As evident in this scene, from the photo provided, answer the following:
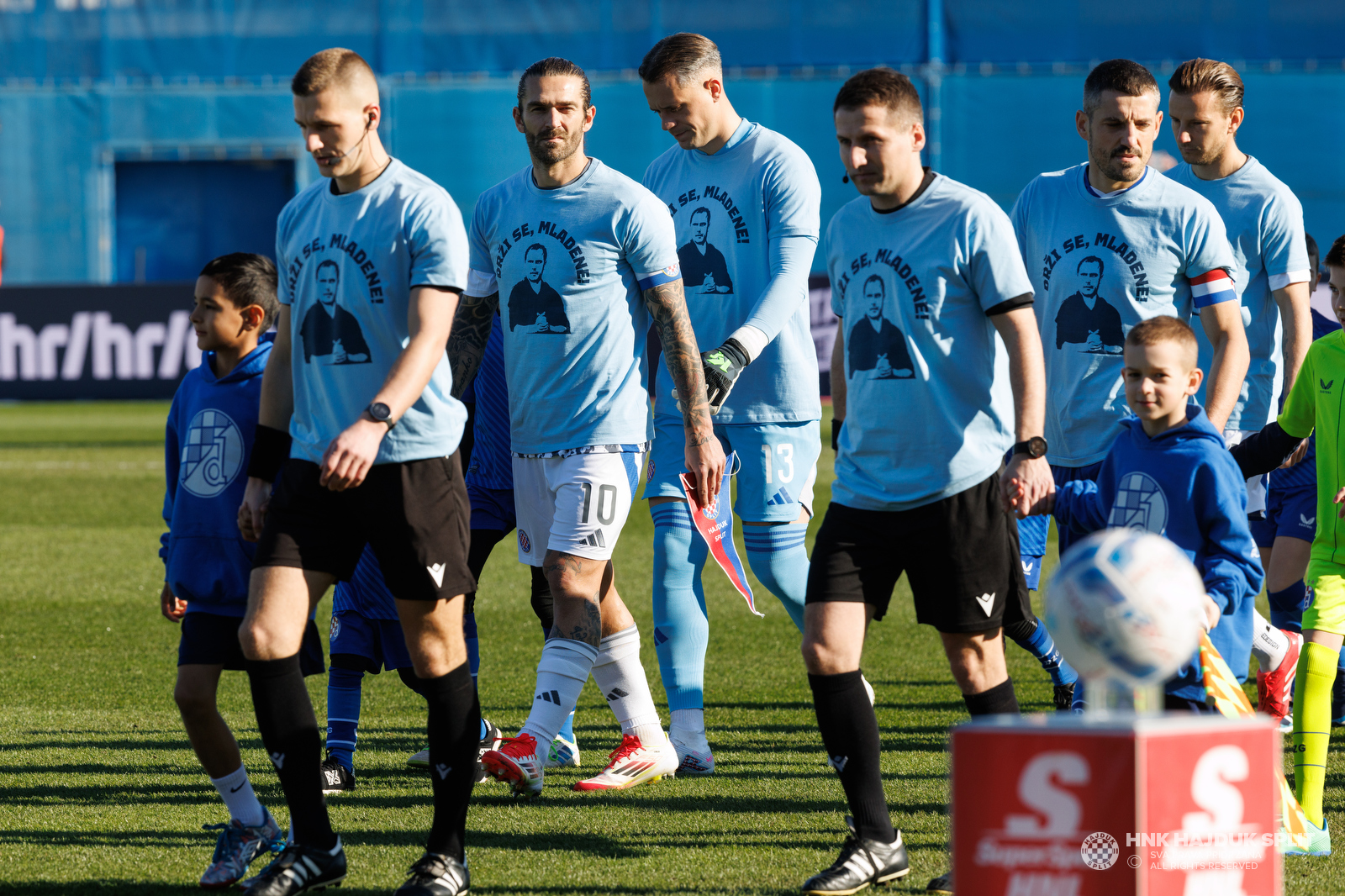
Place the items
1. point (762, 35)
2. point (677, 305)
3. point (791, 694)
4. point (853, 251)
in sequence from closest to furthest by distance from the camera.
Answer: point (853, 251) < point (677, 305) < point (791, 694) < point (762, 35)

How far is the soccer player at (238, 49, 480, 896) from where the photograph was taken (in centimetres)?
378

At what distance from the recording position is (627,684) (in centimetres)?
503

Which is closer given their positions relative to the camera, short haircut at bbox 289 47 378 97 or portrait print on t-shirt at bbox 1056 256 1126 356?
short haircut at bbox 289 47 378 97

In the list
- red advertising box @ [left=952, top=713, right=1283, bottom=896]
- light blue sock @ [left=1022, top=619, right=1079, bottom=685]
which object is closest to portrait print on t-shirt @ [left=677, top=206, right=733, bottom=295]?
light blue sock @ [left=1022, top=619, right=1079, bottom=685]

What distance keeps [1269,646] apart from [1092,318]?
121 centimetres

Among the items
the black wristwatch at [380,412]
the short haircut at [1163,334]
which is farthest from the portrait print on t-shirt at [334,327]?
the short haircut at [1163,334]

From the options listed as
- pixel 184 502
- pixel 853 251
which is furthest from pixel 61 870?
pixel 853 251

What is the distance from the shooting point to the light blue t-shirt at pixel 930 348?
12.8 ft

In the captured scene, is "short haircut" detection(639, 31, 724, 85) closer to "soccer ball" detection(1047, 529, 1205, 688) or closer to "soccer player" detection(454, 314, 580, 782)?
"soccer player" detection(454, 314, 580, 782)

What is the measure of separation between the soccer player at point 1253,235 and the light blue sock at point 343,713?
2.87 metres

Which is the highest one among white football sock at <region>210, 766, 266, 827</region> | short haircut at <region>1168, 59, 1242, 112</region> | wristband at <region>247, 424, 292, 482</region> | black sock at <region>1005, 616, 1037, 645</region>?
short haircut at <region>1168, 59, 1242, 112</region>

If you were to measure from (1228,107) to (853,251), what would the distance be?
193 centimetres

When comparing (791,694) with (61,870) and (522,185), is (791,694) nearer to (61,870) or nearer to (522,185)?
(522,185)

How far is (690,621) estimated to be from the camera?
5.39m
